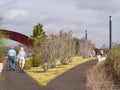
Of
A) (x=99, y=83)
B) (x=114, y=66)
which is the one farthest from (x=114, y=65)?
(x=99, y=83)

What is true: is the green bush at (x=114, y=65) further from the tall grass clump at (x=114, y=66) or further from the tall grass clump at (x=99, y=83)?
the tall grass clump at (x=99, y=83)

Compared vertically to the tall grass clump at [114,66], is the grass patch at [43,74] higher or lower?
lower

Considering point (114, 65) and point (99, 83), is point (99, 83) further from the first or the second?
point (114, 65)

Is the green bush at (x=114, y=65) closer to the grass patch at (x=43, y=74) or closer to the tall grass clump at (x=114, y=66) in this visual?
the tall grass clump at (x=114, y=66)

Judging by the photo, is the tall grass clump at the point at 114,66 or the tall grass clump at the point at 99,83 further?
the tall grass clump at the point at 114,66

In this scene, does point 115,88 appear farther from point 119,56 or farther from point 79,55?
point 79,55

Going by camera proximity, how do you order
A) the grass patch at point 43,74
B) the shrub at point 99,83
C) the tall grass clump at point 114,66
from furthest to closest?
the grass patch at point 43,74, the tall grass clump at point 114,66, the shrub at point 99,83

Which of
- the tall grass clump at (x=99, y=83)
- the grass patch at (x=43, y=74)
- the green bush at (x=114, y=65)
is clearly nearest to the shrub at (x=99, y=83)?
the tall grass clump at (x=99, y=83)

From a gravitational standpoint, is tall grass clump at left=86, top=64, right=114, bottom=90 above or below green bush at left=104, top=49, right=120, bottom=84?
below

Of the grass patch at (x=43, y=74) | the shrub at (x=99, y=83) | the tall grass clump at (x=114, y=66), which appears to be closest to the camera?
the shrub at (x=99, y=83)

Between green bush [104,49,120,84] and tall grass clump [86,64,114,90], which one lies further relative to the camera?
green bush [104,49,120,84]

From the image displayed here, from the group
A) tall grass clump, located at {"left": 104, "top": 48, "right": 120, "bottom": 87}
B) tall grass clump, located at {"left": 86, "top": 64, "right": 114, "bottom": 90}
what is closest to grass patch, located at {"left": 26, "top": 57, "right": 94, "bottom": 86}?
tall grass clump, located at {"left": 86, "top": 64, "right": 114, "bottom": 90}

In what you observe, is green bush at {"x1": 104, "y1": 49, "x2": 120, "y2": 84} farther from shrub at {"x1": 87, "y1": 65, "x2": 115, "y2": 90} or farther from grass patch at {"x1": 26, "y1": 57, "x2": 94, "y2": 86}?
grass patch at {"x1": 26, "y1": 57, "x2": 94, "y2": 86}

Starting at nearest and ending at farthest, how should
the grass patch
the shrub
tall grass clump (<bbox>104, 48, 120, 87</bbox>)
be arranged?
the shrub → tall grass clump (<bbox>104, 48, 120, 87</bbox>) → the grass patch
